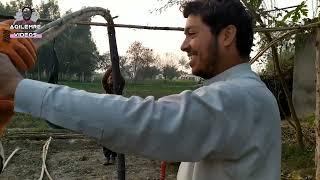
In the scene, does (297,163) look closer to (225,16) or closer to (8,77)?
(225,16)

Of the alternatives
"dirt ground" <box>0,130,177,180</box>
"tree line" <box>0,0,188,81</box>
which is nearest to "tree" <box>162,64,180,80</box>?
"tree line" <box>0,0,188,81</box>

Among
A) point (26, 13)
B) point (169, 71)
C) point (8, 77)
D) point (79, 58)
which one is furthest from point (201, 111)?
point (169, 71)

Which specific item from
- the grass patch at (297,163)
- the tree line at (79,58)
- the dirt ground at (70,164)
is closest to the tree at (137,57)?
the tree line at (79,58)

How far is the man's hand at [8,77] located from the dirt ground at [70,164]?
639 cm

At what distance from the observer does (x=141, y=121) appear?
0.93 metres

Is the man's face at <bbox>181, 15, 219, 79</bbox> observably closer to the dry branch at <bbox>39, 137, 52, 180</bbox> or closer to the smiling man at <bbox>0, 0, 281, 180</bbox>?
the smiling man at <bbox>0, 0, 281, 180</bbox>

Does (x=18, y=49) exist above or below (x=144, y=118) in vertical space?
above

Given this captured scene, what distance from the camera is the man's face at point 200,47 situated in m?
1.21

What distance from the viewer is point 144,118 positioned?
0.94 meters

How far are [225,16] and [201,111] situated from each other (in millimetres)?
358

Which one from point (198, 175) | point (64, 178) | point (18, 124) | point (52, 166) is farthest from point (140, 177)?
point (18, 124)

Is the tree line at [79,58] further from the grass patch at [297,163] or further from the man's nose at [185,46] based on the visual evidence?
the grass patch at [297,163]

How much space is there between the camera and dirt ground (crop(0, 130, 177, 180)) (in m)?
7.40

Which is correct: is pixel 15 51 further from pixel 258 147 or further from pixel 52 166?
pixel 52 166
